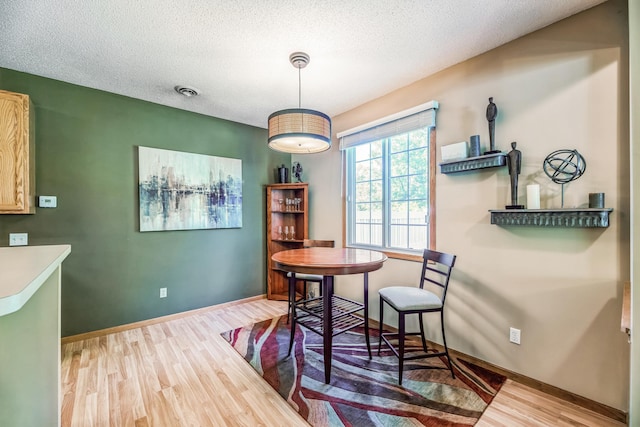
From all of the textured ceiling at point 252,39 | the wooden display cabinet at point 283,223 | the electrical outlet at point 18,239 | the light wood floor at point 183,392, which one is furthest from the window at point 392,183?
the electrical outlet at point 18,239

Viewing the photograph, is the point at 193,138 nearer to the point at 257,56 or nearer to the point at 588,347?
the point at 257,56

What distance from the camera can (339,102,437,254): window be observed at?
8.82 feet

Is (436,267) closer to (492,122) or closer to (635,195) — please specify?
(492,122)

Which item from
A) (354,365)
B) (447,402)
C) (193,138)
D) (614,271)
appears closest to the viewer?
(614,271)

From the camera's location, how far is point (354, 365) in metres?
2.25

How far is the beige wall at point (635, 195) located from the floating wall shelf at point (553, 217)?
0.82 metres

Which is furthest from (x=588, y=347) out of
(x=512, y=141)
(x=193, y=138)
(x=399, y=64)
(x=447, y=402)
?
(x=193, y=138)

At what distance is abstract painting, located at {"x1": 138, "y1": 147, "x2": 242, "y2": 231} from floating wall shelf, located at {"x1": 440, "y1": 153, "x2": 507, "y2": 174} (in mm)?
2590

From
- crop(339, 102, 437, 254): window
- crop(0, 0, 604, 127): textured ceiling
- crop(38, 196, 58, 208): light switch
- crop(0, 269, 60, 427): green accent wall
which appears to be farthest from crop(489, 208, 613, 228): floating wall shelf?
crop(38, 196, 58, 208): light switch

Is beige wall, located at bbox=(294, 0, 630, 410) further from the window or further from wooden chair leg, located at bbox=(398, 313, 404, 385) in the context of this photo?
wooden chair leg, located at bbox=(398, 313, 404, 385)

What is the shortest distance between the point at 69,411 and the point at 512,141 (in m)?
3.53

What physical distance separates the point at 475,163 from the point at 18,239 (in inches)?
156

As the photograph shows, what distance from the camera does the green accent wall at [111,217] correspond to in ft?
8.50

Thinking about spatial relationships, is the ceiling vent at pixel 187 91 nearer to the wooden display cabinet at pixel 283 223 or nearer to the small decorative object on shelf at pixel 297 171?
the wooden display cabinet at pixel 283 223
